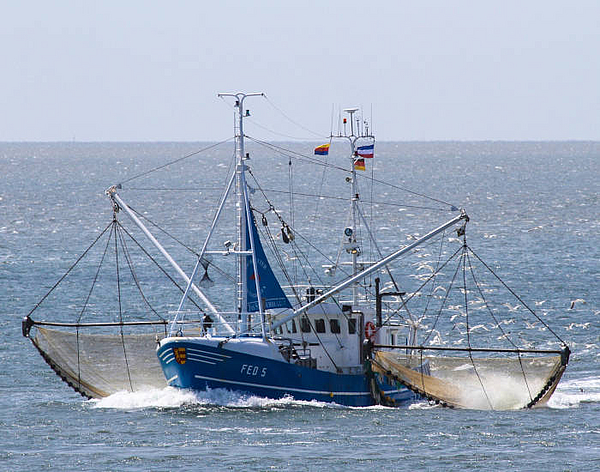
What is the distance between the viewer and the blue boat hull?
4453cm

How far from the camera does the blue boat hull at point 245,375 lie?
44531mm

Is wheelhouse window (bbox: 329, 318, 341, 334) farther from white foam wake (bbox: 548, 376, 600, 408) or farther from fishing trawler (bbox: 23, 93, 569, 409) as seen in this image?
white foam wake (bbox: 548, 376, 600, 408)

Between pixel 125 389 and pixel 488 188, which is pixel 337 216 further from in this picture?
pixel 125 389

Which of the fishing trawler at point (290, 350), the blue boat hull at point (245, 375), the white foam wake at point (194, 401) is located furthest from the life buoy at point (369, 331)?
the white foam wake at point (194, 401)

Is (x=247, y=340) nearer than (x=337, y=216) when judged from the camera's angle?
Yes

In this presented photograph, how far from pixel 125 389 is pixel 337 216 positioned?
77.8m

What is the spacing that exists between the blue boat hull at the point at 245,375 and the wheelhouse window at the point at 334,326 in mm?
2574

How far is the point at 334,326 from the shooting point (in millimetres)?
48875

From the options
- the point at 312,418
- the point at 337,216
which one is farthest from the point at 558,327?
the point at 337,216

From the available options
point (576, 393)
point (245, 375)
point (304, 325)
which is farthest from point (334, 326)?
point (576, 393)

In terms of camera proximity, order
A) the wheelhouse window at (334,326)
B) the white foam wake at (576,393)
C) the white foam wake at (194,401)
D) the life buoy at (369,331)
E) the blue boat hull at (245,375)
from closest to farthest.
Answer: the blue boat hull at (245,375)
the white foam wake at (194,401)
the white foam wake at (576,393)
the wheelhouse window at (334,326)
the life buoy at (369,331)

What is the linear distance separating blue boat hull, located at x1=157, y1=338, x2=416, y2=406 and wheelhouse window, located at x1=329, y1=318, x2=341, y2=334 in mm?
2574

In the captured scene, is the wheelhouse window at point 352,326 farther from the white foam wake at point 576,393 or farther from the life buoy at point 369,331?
the white foam wake at point 576,393

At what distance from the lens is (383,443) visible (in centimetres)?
4047
